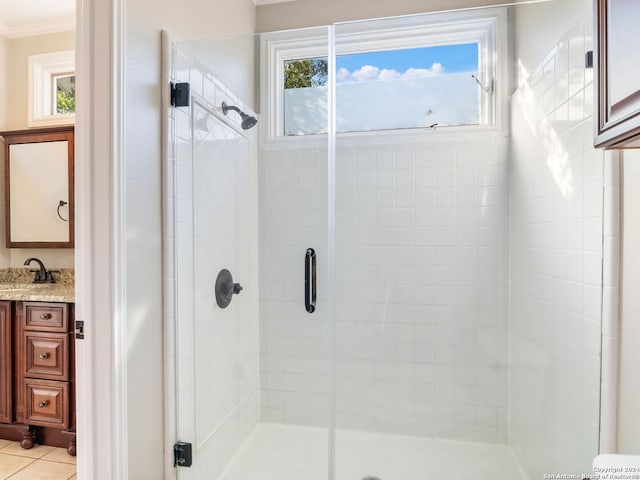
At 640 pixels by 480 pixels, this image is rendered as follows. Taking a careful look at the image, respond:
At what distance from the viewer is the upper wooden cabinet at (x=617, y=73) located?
77cm

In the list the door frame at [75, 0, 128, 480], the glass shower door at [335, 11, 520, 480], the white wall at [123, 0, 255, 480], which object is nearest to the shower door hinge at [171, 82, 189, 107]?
the white wall at [123, 0, 255, 480]

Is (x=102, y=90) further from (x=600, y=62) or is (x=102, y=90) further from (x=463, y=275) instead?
(x=463, y=275)

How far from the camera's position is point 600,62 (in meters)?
0.91

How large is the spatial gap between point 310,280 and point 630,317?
1.32 meters

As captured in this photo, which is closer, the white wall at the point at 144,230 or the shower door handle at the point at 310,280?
the white wall at the point at 144,230

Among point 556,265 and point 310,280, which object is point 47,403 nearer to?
point 310,280

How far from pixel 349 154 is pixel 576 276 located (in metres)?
1.24

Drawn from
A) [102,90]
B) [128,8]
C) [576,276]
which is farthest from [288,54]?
[576,276]

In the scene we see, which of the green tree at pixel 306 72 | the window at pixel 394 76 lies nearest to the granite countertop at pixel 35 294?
the window at pixel 394 76

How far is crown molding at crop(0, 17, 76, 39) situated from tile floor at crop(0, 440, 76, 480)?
272 cm

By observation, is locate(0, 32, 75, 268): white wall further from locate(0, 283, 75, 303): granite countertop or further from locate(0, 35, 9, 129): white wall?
locate(0, 283, 75, 303): granite countertop

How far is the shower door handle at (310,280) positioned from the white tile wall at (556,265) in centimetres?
104

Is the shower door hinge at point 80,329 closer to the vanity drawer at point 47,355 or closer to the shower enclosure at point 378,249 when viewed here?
the shower enclosure at point 378,249

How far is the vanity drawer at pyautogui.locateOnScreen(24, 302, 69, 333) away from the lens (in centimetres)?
212
